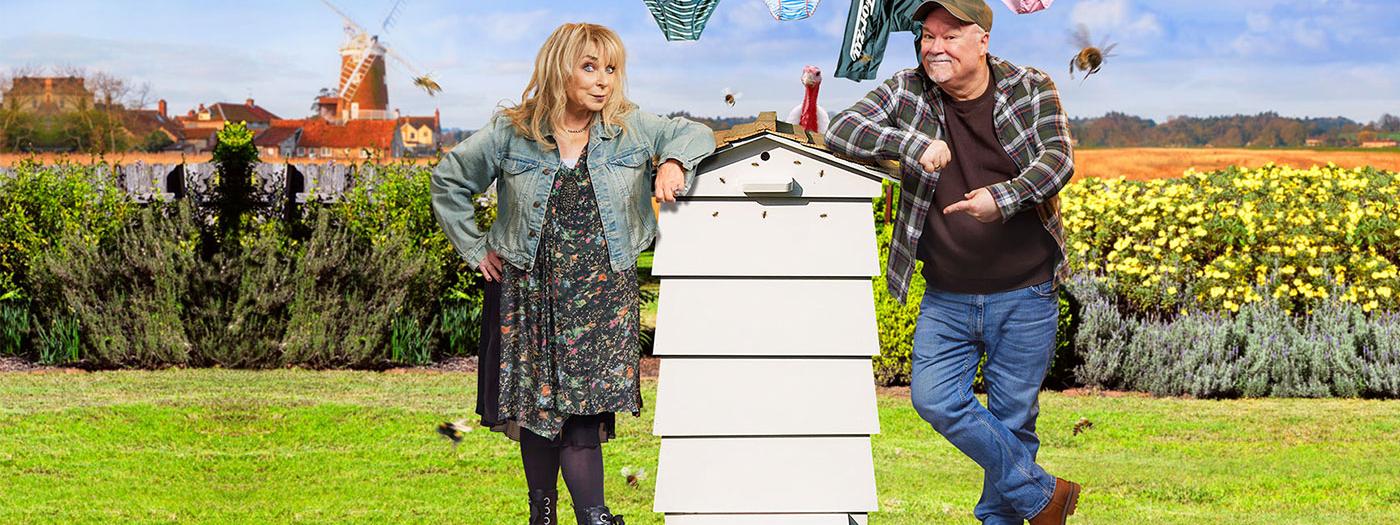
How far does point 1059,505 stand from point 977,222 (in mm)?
854

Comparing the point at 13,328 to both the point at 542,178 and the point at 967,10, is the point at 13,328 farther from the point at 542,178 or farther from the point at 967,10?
the point at 967,10

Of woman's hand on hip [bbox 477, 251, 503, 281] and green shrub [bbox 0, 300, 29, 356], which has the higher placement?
woman's hand on hip [bbox 477, 251, 503, 281]

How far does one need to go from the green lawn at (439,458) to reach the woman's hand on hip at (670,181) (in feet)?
5.27

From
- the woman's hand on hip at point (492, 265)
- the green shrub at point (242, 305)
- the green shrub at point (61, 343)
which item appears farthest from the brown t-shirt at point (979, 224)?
the green shrub at point (61, 343)

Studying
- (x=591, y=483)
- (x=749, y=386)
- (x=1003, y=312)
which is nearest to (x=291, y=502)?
(x=591, y=483)

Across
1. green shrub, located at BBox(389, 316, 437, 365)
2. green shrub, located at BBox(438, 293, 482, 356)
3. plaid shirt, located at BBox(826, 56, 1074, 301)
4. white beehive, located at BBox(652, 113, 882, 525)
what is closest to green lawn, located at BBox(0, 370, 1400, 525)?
green shrub, located at BBox(389, 316, 437, 365)

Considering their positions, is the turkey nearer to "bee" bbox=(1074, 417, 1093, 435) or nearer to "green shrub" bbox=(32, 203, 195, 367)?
"bee" bbox=(1074, 417, 1093, 435)

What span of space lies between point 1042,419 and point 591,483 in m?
3.45

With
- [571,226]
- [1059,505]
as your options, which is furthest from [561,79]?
[1059,505]

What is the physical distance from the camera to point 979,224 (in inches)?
127

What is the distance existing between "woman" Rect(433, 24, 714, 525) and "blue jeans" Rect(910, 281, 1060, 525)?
80 centimetres

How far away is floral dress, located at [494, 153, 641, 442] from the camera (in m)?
3.20

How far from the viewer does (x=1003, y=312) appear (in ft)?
10.7

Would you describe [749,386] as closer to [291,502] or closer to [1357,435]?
[291,502]
